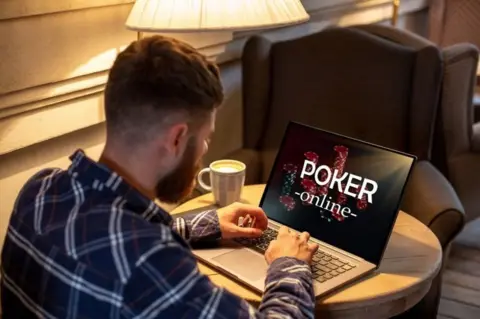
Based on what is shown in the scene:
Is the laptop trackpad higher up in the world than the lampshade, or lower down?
lower down

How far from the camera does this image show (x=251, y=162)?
7.24 ft

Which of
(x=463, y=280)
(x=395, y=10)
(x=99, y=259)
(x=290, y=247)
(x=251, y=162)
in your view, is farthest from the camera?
(x=395, y=10)

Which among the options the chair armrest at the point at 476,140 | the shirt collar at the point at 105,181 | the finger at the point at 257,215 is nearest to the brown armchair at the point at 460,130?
the chair armrest at the point at 476,140

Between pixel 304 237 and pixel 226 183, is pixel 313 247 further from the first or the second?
pixel 226 183

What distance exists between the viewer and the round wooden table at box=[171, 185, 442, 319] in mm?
1241

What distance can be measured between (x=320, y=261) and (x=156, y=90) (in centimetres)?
53

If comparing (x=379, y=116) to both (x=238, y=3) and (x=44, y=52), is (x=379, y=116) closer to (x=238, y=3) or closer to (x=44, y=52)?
(x=238, y=3)

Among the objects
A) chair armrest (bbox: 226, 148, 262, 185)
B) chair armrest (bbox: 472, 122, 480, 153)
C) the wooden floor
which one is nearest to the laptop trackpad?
chair armrest (bbox: 226, 148, 262, 185)

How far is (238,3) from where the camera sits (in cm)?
149

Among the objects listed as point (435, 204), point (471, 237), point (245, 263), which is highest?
point (245, 263)

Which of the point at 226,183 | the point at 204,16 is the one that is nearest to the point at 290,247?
the point at 226,183

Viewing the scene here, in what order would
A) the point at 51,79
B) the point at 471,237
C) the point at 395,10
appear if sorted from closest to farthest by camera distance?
1. the point at 51,79
2. the point at 471,237
3. the point at 395,10

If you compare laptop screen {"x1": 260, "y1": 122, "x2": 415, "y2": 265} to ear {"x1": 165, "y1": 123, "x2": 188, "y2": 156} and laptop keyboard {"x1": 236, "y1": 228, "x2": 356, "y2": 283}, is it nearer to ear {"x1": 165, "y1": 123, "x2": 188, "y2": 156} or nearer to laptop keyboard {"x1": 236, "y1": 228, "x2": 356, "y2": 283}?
laptop keyboard {"x1": 236, "y1": 228, "x2": 356, "y2": 283}

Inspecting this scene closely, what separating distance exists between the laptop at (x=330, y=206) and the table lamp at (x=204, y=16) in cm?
26
